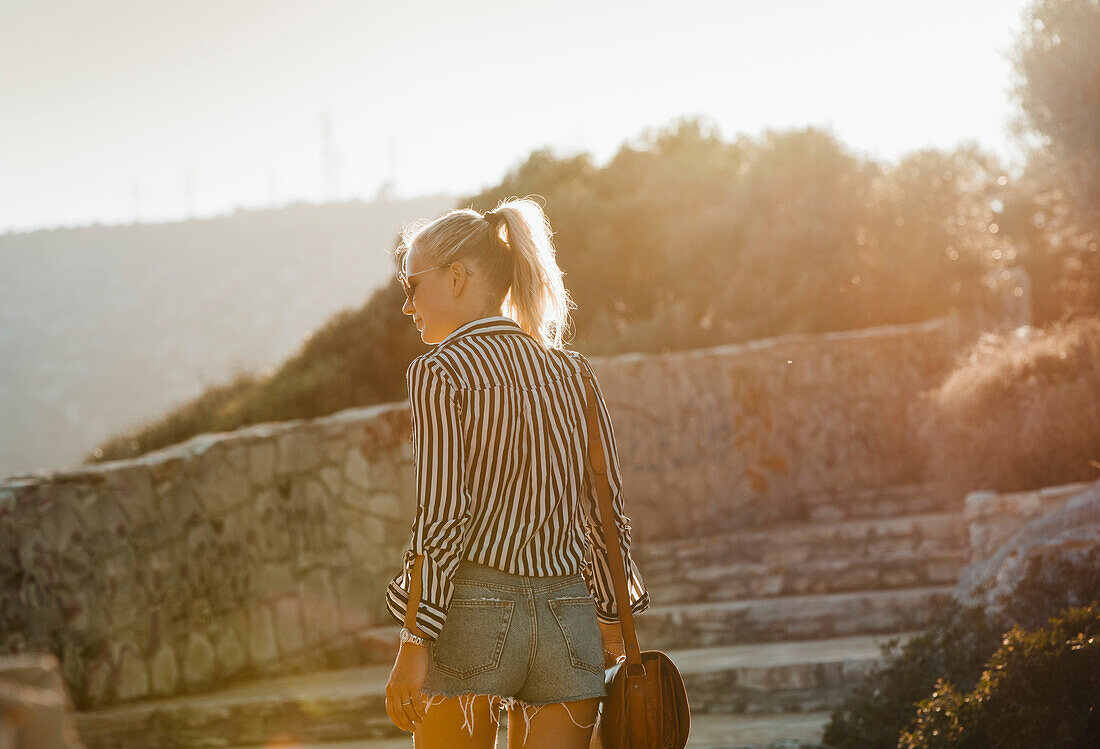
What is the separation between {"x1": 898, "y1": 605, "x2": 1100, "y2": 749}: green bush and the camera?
3867 mm

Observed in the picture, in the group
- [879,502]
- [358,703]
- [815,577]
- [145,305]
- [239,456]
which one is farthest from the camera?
[145,305]

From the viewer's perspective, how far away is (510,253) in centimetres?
252

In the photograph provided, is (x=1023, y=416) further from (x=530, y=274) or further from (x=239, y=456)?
(x=530, y=274)

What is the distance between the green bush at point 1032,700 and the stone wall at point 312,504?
4.83 m

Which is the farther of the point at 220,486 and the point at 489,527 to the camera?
the point at 220,486

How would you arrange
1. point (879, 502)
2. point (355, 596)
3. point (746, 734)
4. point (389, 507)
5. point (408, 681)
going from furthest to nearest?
1. point (879, 502)
2. point (389, 507)
3. point (355, 596)
4. point (746, 734)
5. point (408, 681)

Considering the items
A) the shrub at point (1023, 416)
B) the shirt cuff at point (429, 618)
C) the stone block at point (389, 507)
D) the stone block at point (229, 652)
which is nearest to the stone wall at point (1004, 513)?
the shrub at point (1023, 416)

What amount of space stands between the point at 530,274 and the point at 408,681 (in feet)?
3.05

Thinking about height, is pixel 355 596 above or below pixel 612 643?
below

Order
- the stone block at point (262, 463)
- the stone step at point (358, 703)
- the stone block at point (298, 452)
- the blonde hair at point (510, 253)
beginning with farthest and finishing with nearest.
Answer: the stone block at point (298, 452) → the stone block at point (262, 463) → the stone step at point (358, 703) → the blonde hair at point (510, 253)

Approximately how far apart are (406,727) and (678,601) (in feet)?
20.7

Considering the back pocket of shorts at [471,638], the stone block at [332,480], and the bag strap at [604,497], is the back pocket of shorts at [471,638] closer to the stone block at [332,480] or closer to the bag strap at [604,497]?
the bag strap at [604,497]

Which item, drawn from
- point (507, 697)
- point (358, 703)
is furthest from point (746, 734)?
point (507, 697)

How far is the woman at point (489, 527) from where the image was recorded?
7.30ft
